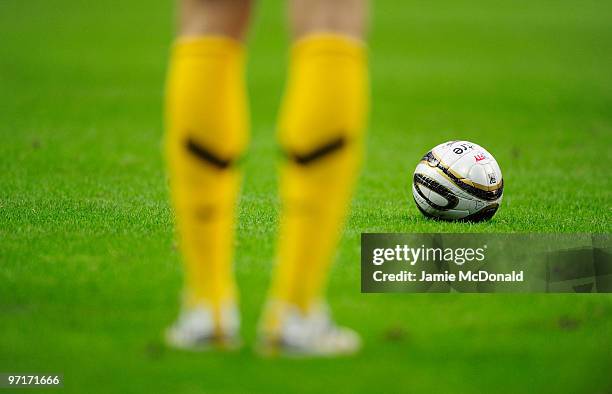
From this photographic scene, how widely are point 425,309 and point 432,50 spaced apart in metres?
22.9

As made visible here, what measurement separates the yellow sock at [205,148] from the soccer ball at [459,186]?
3164 millimetres

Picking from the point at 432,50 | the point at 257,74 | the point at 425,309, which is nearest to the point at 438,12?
the point at 432,50

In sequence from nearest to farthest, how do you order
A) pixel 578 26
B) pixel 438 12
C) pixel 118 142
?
pixel 118 142, pixel 578 26, pixel 438 12

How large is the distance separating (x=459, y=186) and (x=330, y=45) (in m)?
3.34

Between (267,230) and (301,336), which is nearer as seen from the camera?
(301,336)

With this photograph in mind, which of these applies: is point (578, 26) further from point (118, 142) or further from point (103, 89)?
point (118, 142)

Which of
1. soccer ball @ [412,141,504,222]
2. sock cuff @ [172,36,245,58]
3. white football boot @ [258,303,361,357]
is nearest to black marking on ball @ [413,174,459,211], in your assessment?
soccer ball @ [412,141,504,222]

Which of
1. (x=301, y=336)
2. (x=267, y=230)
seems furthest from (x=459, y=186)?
(x=301, y=336)

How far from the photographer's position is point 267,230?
5.75 m

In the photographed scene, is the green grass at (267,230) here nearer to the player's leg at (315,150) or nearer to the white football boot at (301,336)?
the white football boot at (301,336)

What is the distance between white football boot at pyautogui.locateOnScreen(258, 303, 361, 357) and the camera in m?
3.12

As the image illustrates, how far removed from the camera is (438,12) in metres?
36.1

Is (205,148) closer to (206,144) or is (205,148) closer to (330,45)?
(206,144)

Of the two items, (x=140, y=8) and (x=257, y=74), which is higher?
(x=140, y=8)
